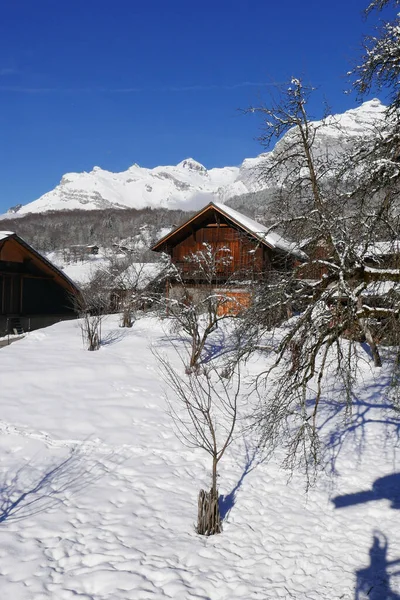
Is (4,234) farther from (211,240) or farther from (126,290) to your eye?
(211,240)

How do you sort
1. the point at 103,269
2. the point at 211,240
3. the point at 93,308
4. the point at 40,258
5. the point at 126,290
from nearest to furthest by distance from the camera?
the point at 40,258, the point at 211,240, the point at 93,308, the point at 126,290, the point at 103,269

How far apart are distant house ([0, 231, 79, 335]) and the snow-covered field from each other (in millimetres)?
10369

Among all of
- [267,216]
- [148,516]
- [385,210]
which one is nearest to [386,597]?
[148,516]

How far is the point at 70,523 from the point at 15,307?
18.6 m

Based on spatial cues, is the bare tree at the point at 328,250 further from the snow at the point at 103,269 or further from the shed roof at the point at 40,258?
the snow at the point at 103,269

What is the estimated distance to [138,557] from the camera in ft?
20.2

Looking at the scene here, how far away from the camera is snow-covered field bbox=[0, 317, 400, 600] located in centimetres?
582

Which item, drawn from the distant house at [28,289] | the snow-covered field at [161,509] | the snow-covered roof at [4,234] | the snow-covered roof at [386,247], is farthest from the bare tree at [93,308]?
the snow-covered roof at [386,247]

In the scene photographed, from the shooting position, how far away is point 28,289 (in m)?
24.0

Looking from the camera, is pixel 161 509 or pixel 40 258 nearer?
pixel 161 509

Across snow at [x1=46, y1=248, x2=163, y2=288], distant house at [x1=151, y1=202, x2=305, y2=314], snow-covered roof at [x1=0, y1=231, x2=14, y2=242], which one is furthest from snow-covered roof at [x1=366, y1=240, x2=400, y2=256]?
snow at [x1=46, y1=248, x2=163, y2=288]

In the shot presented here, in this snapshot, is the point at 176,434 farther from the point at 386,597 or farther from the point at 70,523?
the point at 386,597

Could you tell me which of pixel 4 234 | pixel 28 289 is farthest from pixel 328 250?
Result: pixel 28 289

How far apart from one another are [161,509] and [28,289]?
1884 centimetres
